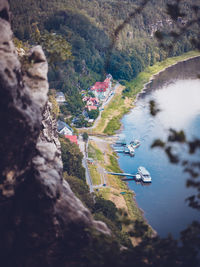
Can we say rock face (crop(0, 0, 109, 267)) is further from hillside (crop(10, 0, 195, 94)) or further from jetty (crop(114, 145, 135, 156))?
hillside (crop(10, 0, 195, 94))

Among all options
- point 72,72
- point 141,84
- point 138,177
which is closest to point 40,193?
point 138,177

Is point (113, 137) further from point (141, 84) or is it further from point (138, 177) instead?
point (141, 84)

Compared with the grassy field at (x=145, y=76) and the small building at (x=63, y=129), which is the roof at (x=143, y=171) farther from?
the grassy field at (x=145, y=76)

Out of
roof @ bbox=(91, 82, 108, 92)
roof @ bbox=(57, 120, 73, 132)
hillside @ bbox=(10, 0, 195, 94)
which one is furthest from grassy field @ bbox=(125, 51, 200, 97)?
roof @ bbox=(57, 120, 73, 132)

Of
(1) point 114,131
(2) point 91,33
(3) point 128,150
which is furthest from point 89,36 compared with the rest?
(3) point 128,150

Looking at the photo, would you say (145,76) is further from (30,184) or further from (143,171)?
(30,184)

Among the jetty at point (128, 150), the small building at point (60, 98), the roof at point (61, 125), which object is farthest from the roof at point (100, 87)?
the jetty at point (128, 150)
